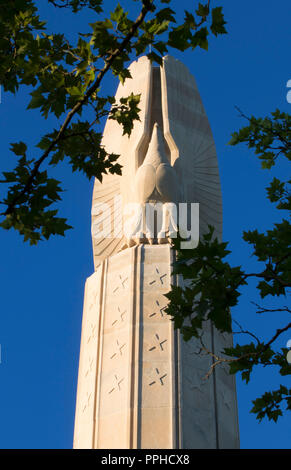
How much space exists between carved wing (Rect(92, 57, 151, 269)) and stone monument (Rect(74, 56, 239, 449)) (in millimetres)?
36

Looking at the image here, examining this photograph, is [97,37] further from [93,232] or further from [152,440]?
[93,232]

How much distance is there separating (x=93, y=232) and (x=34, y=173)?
48.8 feet

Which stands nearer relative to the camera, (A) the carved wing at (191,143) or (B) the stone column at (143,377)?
(B) the stone column at (143,377)

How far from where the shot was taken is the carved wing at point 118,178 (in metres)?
23.2

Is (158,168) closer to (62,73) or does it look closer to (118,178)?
(118,178)

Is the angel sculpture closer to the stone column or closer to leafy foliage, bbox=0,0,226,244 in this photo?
the stone column

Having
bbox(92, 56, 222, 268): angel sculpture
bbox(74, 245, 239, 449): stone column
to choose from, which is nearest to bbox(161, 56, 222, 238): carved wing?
bbox(92, 56, 222, 268): angel sculpture

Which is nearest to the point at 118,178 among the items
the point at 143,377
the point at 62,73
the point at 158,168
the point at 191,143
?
the point at 158,168

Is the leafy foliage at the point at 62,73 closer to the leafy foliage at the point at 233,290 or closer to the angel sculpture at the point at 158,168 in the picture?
the leafy foliage at the point at 233,290

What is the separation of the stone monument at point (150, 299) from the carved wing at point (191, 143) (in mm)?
37

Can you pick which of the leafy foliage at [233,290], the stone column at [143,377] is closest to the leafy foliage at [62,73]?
the leafy foliage at [233,290]

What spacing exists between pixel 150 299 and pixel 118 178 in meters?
5.29

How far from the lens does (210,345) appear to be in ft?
67.2
